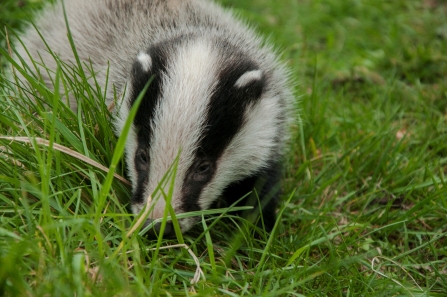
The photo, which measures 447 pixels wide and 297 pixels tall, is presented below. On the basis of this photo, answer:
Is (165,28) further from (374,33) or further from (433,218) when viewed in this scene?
(374,33)

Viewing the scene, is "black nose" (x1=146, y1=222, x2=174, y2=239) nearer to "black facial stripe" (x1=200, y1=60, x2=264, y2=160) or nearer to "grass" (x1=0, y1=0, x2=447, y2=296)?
"grass" (x1=0, y1=0, x2=447, y2=296)

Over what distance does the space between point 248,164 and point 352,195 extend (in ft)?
4.49

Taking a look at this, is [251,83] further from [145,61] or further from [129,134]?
[129,134]

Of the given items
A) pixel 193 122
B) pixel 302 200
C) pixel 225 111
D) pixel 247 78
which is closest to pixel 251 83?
pixel 247 78

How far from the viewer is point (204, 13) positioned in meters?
5.29

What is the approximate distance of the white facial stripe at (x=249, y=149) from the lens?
4.03 m

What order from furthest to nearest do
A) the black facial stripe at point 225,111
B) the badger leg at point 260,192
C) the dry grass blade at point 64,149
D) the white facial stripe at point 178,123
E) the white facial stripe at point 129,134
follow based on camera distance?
the badger leg at point 260,192 < the white facial stripe at point 129,134 < the black facial stripe at point 225,111 < the white facial stripe at point 178,123 < the dry grass blade at point 64,149

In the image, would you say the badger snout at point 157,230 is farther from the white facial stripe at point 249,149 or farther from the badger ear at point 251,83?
the badger ear at point 251,83

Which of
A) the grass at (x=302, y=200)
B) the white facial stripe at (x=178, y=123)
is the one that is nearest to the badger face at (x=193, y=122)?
the white facial stripe at (x=178, y=123)

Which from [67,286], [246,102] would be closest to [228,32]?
[246,102]

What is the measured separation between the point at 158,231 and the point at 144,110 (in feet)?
2.92

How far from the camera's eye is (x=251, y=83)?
410 centimetres

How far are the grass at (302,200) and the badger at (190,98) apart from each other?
0.75 feet

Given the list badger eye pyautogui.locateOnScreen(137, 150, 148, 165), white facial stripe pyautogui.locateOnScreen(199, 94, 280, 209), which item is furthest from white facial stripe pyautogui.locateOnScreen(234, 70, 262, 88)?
badger eye pyautogui.locateOnScreen(137, 150, 148, 165)
